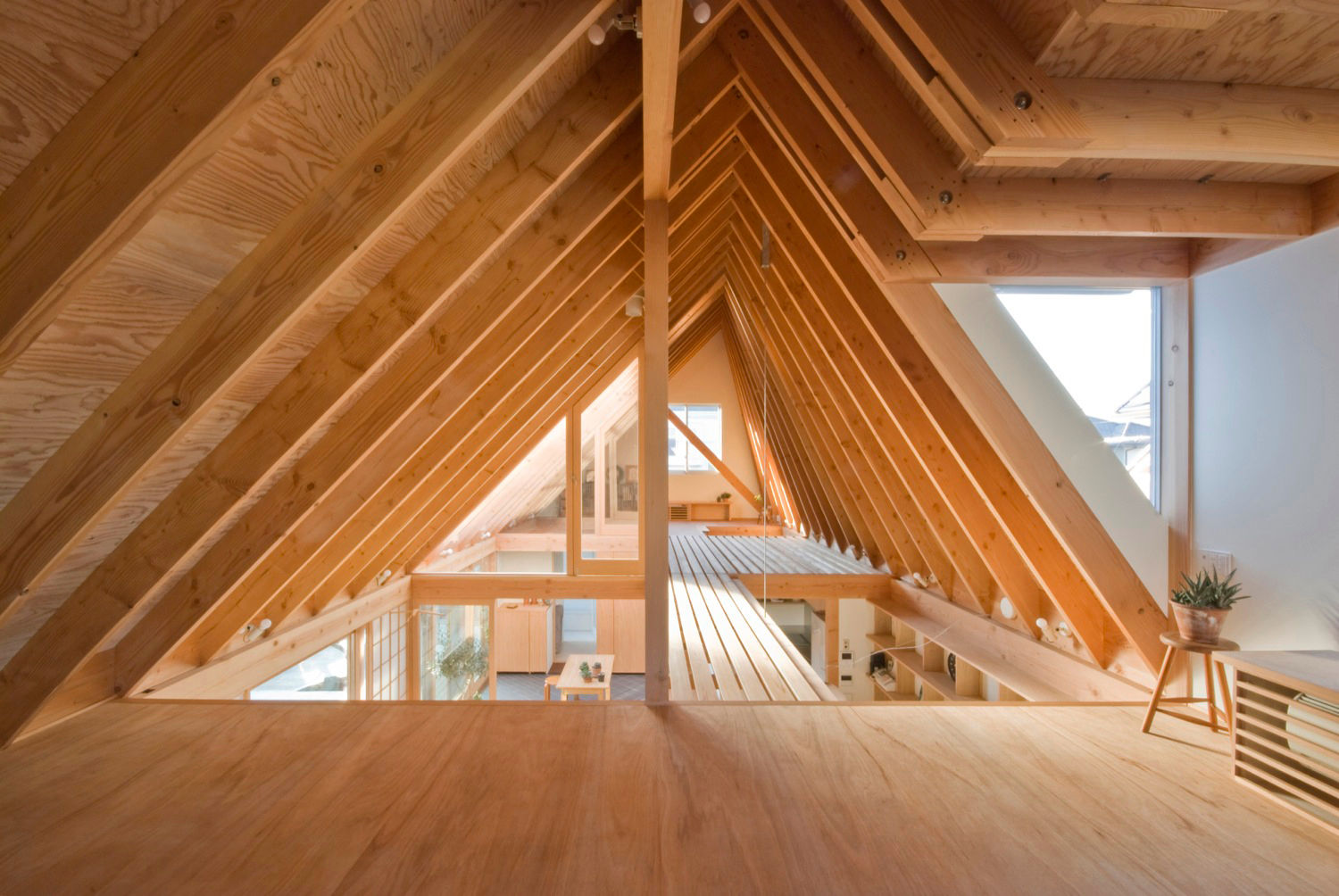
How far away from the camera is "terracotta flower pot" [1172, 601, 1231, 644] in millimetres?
2166

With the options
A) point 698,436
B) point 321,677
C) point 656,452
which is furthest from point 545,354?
point 698,436

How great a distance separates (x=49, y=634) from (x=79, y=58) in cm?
209

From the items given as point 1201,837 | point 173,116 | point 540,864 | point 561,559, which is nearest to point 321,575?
point 561,559

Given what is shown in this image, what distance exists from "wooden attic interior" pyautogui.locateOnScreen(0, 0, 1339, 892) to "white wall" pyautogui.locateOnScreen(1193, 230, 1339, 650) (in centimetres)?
11

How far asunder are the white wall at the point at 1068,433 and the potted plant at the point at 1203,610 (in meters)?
0.59

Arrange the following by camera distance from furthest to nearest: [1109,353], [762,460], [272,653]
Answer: [762,460]
[272,653]
[1109,353]

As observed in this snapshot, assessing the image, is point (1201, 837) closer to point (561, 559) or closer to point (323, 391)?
Answer: point (323, 391)

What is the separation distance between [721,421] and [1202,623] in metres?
9.02

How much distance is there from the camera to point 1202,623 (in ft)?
7.16

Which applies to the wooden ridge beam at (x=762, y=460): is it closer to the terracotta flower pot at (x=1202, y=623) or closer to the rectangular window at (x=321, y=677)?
the rectangular window at (x=321, y=677)

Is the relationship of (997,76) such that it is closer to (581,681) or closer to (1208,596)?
(1208,596)

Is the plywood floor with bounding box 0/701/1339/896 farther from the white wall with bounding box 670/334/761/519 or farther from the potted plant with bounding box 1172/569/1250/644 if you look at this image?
the white wall with bounding box 670/334/761/519

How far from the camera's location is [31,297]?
1.17 m

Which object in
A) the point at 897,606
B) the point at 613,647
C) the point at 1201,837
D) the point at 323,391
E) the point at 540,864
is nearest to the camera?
the point at 540,864
